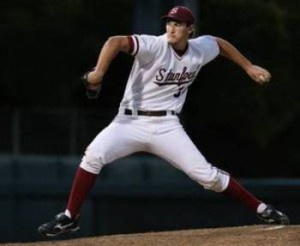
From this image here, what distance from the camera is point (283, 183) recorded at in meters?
10.9

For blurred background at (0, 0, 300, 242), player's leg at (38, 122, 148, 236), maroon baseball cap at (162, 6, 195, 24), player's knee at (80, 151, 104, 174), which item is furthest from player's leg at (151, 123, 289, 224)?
blurred background at (0, 0, 300, 242)

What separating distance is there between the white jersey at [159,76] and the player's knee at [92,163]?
43cm

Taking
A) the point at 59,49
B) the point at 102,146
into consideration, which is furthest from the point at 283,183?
the point at 59,49

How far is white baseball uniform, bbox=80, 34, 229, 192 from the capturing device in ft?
23.5

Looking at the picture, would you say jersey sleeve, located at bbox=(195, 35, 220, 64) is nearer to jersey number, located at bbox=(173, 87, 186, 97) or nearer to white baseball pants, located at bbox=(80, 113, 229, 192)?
jersey number, located at bbox=(173, 87, 186, 97)

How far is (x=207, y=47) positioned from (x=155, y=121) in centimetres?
74

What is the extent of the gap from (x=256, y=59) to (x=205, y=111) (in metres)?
1.55

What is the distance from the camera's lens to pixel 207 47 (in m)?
7.49

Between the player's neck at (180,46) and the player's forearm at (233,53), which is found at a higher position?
the player's neck at (180,46)

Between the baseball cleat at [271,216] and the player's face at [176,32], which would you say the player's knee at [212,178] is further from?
the player's face at [176,32]

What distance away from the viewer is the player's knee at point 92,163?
282 inches

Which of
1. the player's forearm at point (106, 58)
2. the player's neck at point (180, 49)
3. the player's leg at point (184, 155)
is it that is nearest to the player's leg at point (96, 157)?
the player's leg at point (184, 155)

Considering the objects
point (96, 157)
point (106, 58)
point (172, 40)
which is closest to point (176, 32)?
point (172, 40)

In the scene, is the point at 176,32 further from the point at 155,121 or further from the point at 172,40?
the point at 155,121
